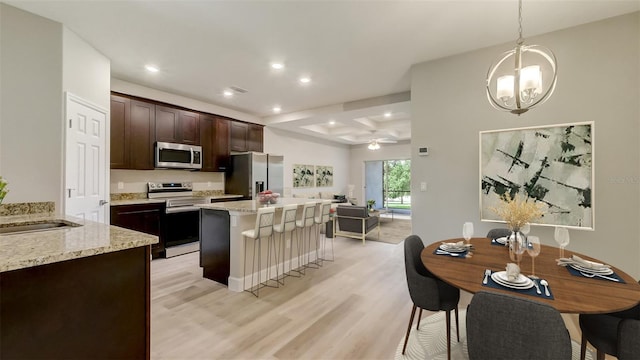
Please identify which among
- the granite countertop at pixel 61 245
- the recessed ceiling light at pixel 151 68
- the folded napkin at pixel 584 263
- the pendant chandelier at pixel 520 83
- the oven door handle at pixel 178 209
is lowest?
the folded napkin at pixel 584 263

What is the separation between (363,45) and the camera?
3.12 meters

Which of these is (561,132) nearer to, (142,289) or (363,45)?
(363,45)

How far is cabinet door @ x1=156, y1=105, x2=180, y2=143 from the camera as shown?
4.62m

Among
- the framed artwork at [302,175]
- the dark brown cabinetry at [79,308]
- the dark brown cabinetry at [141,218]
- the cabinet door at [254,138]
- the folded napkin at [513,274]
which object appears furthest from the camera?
the framed artwork at [302,175]

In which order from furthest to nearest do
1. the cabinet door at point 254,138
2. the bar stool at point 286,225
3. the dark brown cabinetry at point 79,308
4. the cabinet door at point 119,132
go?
the cabinet door at point 254,138 < the cabinet door at point 119,132 < the bar stool at point 286,225 < the dark brown cabinetry at point 79,308

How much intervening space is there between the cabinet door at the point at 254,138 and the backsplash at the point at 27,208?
3890mm

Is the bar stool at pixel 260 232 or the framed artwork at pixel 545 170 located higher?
the framed artwork at pixel 545 170

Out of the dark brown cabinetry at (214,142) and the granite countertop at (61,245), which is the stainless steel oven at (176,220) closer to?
the dark brown cabinetry at (214,142)

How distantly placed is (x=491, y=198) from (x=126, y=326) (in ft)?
11.3

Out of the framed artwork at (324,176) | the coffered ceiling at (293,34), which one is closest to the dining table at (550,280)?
the coffered ceiling at (293,34)

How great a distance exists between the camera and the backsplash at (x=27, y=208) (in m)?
2.35

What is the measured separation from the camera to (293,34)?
2.88m

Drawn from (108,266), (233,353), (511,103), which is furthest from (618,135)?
(108,266)

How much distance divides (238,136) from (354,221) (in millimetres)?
3204
